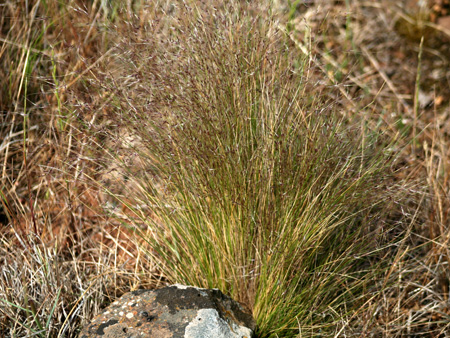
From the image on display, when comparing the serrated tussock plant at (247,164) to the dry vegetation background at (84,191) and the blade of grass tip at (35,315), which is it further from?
the blade of grass tip at (35,315)

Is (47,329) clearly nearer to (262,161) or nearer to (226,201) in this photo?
(226,201)

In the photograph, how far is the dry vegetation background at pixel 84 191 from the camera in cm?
189

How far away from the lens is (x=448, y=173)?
253cm

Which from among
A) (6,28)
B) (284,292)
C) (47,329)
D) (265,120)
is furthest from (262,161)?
(6,28)

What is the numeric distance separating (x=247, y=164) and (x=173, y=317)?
1.94ft

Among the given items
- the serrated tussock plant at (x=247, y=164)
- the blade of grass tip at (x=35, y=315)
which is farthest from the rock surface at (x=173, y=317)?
the blade of grass tip at (x=35, y=315)

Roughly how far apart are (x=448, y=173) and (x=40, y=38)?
2.31 metres

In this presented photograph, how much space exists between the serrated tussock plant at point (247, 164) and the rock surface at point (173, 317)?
0.47ft

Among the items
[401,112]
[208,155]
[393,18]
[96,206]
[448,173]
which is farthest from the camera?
[393,18]

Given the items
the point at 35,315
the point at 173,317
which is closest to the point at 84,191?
the point at 35,315

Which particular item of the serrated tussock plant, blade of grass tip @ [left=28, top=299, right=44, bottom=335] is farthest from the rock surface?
blade of grass tip @ [left=28, top=299, right=44, bottom=335]

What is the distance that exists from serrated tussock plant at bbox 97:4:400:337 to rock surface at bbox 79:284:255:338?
14 cm

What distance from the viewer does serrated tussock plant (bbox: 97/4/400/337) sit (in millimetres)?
1676

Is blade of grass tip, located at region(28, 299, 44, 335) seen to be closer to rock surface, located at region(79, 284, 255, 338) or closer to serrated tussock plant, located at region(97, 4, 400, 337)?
rock surface, located at region(79, 284, 255, 338)
